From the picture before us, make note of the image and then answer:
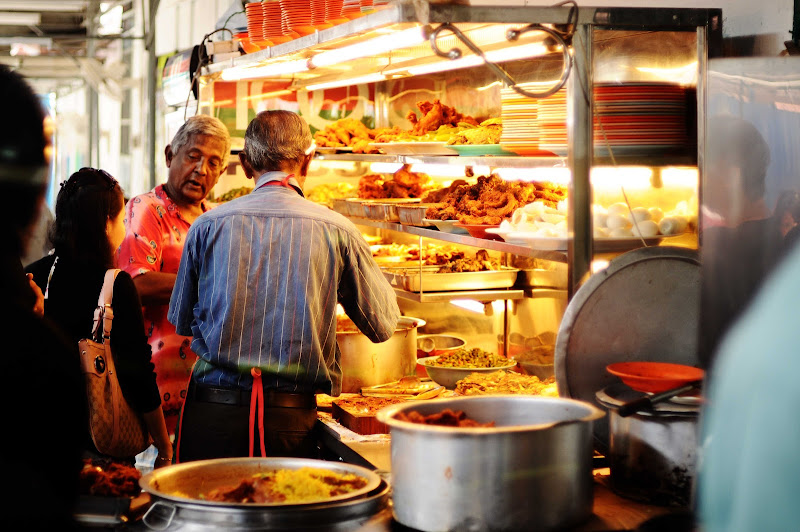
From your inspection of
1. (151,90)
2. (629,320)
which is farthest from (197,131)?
(151,90)

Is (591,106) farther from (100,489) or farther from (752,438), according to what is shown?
(100,489)

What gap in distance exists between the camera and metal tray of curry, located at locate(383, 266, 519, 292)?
473 cm

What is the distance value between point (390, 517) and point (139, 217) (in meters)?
2.74

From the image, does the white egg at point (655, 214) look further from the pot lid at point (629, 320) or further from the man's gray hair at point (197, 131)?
the man's gray hair at point (197, 131)

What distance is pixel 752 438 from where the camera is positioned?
1.62m

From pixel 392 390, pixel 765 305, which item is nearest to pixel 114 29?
pixel 392 390

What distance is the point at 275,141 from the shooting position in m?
3.68

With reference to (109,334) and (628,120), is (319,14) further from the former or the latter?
(628,120)

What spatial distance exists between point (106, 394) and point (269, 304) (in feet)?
2.69

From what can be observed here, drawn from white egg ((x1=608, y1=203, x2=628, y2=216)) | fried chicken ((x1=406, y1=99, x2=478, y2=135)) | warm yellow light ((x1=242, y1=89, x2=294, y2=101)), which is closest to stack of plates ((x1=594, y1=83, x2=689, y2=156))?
white egg ((x1=608, y1=203, x2=628, y2=216))

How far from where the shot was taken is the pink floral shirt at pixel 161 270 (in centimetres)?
452

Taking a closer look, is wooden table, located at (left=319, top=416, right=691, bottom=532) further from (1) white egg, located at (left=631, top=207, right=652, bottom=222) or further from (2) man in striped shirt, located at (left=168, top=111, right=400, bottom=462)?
(1) white egg, located at (left=631, top=207, right=652, bottom=222)

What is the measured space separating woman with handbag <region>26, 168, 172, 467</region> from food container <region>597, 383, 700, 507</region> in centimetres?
213

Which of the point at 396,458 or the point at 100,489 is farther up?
the point at 396,458
